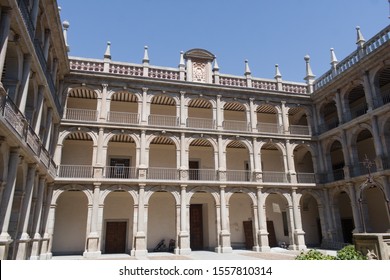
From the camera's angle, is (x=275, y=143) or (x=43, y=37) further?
(x=275, y=143)

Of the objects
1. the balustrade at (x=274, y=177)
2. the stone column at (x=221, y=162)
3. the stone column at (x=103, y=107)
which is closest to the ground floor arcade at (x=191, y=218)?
the stone column at (x=221, y=162)

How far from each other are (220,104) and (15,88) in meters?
13.0

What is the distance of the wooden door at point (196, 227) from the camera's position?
20.1 metres

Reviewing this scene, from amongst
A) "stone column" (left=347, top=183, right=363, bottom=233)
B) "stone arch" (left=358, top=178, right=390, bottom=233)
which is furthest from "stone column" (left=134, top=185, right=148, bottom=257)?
"stone arch" (left=358, top=178, right=390, bottom=233)

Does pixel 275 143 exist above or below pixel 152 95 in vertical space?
below

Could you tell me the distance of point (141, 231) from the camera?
54.5ft

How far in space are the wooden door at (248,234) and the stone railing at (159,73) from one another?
9.74 metres

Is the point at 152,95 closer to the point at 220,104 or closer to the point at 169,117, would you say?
the point at 169,117

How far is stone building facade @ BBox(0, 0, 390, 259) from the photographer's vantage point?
16.4m

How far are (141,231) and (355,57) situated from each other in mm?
16746

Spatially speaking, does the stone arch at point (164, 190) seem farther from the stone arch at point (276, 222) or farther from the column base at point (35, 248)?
the stone arch at point (276, 222)

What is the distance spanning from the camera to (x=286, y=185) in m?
19.7

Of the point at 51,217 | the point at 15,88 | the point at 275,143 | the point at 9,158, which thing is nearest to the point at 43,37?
the point at 15,88
